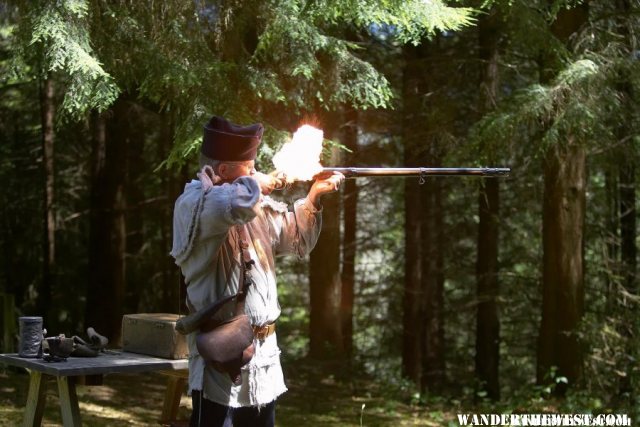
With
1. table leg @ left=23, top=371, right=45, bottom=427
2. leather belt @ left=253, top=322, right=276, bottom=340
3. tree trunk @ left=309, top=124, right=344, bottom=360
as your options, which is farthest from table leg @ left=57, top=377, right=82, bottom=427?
tree trunk @ left=309, top=124, right=344, bottom=360

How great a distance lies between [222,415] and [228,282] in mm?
606

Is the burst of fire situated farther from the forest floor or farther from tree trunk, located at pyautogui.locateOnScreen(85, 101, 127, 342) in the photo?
tree trunk, located at pyautogui.locateOnScreen(85, 101, 127, 342)

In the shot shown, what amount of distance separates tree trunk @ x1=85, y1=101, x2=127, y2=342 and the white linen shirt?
9209 mm

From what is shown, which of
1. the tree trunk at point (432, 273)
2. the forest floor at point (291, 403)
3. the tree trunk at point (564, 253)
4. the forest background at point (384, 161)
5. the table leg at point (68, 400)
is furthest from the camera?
the tree trunk at point (432, 273)

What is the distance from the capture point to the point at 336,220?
12.6m

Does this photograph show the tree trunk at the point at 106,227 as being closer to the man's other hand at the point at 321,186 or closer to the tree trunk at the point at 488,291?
the tree trunk at the point at 488,291

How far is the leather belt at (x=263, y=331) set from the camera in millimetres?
4074

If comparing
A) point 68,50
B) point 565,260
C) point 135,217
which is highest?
point 68,50

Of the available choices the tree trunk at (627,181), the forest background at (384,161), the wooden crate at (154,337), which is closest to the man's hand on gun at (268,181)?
the wooden crate at (154,337)

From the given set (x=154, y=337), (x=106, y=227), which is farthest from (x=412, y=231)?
(x=154, y=337)

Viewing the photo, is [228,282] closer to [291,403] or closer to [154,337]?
[154,337]

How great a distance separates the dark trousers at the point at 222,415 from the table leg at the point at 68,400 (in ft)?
4.60

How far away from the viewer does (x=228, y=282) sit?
3982 millimetres

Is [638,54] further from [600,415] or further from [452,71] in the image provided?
[452,71]
